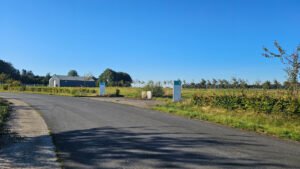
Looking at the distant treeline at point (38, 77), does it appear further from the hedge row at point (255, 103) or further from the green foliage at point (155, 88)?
the hedge row at point (255, 103)

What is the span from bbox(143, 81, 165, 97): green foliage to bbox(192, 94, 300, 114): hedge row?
14.4m

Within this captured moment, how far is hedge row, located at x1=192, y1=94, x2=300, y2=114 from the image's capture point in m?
10.3

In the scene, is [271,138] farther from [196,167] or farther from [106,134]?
Answer: [106,134]

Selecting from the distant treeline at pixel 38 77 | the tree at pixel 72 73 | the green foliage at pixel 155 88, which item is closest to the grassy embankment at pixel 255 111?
the green foliage at pixel 155 88

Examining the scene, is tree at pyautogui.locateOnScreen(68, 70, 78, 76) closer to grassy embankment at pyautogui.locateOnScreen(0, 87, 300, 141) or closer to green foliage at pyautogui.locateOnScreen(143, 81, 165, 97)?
green foliage at pyautogui.locateOnScreen(143, 81, 165, 97)

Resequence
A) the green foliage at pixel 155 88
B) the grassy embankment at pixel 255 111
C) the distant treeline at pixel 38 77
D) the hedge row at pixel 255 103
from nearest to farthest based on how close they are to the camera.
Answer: the grassy embankment at pixel 255 111
the hedge row at pixel 255 103
the green foliage at pixel 155 88
the distant treeline at pixel 38 77

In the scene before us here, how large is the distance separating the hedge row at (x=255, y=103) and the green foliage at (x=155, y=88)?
14.4 metres

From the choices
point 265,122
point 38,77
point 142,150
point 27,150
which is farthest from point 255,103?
point 38,77

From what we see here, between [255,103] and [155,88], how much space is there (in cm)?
1932

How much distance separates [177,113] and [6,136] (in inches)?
375

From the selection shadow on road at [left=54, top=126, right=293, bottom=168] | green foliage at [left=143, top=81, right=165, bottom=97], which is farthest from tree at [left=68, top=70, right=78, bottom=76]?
shadow on road at [left=54, top=126, right=293, bottom=168]

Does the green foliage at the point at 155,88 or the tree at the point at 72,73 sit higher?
the tree at the point at 72,73

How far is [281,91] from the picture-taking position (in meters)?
12.1

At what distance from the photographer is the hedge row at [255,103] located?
33.8 feet
